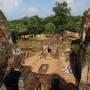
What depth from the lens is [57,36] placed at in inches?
1748

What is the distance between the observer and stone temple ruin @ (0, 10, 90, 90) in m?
21.7

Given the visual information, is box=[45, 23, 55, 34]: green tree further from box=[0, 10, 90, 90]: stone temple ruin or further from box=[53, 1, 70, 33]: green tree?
box=[0, 10, 90, 90]: stone temple ruin

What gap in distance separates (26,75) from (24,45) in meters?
19.8

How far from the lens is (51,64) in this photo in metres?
31.3

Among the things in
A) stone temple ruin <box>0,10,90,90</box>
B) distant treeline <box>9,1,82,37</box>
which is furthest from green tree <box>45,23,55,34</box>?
stone temple ruin <box>0,10,90,90</box>

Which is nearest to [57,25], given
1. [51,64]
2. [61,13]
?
[61,13]

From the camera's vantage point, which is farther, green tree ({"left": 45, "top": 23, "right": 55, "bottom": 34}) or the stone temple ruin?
green tree ({"left": 45, "top": 23, "right": 55, "bottom": 34})

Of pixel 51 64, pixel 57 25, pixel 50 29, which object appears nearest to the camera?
pixel 51 64

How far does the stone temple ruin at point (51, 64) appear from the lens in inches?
854

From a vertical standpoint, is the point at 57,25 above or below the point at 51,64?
above

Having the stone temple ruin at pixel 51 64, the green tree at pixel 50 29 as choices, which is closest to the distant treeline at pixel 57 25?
the green tree at pixel 50 29

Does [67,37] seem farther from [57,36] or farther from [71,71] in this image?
[71,71]

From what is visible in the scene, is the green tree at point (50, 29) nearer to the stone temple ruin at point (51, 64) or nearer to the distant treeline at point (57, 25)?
the distant treeline at point (57, 25)

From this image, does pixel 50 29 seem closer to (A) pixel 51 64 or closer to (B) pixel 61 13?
(B) pixel 61 13
